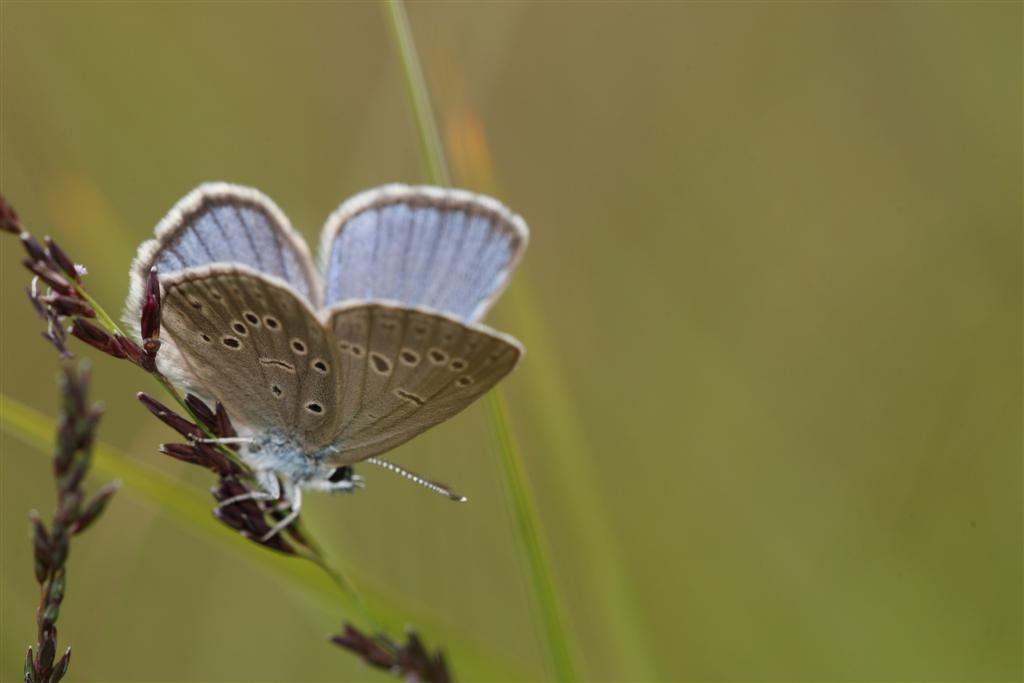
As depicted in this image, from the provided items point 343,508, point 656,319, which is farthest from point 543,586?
point 656,319

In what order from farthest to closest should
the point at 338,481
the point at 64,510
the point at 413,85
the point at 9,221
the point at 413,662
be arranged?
1. the point at 338,481
2. the point at 413,85
3. the point at 9,221
4. the point at 413,662
5. the point at 64,510

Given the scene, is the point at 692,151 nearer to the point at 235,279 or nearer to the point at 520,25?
the point at 520,25

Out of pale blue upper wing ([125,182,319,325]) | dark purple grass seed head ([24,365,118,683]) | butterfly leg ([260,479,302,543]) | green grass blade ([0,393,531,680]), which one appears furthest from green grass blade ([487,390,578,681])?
dark purple grass seed head ([24,365,118,683])

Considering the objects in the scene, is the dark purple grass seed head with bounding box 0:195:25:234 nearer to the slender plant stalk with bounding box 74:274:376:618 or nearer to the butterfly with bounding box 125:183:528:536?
the slender plant stalk with bounding box 74:274:376:618

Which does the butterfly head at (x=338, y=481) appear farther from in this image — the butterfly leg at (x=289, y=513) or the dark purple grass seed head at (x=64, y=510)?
the dark purple grass seed head at (x=64, y=510)

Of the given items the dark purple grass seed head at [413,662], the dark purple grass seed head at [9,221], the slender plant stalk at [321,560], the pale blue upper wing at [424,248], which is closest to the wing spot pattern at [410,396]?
the pale blue upper wing at [424,248]

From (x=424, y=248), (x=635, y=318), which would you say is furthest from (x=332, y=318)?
(x=635, y=318)

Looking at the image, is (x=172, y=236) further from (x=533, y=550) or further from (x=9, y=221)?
(x=533, y=550)

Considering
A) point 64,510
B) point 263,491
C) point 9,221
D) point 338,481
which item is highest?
point 9,221

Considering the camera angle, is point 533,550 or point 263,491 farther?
point 263,491
